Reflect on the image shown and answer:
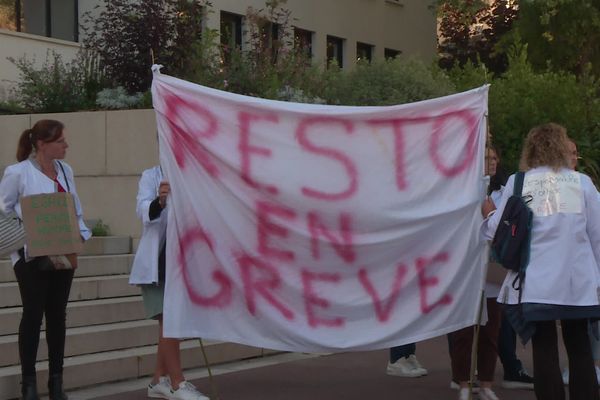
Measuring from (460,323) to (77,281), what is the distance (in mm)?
3610

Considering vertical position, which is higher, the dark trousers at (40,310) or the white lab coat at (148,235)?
the white lab coat at (148,235)

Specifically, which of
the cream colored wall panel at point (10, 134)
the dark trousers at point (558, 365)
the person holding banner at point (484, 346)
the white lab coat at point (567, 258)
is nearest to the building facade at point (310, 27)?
the cream colored wall panel at point (10, 134)

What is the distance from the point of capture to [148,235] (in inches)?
277

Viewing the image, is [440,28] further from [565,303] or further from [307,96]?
[565,303]

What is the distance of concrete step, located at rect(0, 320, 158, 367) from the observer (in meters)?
7.51

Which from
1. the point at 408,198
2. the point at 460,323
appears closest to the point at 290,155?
the point at 408,198

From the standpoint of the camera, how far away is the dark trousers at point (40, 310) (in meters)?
6.70

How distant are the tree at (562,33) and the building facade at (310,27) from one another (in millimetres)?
2381

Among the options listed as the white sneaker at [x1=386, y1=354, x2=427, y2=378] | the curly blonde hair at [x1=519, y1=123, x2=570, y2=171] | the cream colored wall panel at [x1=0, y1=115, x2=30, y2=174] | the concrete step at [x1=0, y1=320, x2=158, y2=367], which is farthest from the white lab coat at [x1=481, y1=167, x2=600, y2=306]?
the cream colored wall panel at [x1=0, y1=115, x2=30, y2=174]

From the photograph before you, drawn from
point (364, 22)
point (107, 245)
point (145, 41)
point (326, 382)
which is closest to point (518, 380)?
point (326, 382)

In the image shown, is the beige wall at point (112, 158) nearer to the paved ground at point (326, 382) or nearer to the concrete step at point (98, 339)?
the concrete step at point (98, 339)

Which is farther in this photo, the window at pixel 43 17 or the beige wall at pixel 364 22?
the beige wall at pixel 364 22

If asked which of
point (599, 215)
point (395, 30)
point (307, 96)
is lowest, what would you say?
point (599, 215)

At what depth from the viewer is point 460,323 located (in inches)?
260
